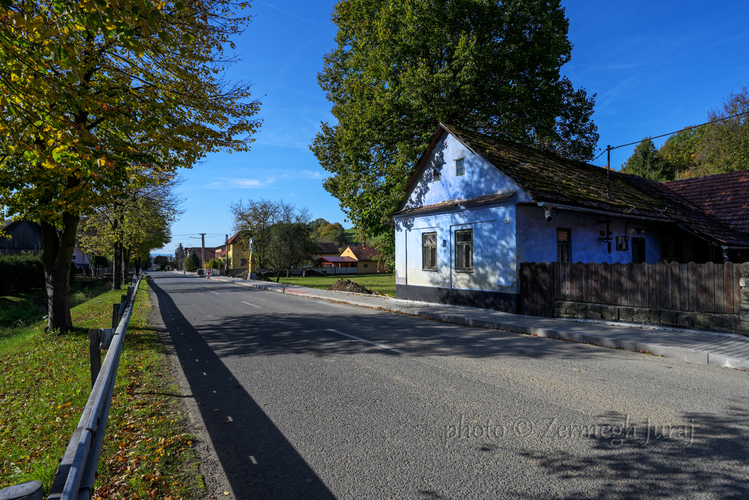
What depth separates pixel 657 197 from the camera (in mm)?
19281

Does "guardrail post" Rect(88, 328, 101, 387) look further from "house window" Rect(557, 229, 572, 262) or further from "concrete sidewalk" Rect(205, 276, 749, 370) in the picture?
"house window" Rect(557, 229, 572, 262)

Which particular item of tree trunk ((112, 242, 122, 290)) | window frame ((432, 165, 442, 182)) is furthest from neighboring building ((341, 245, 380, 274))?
window frame ((432, 165, 442, 182))

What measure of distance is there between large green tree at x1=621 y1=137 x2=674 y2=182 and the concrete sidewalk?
51.5 meters

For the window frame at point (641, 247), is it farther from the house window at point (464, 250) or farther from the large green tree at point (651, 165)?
the large green tree at point (651, 165)

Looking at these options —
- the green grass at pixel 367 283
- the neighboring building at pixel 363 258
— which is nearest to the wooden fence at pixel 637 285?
the green grass at pixel 367 283

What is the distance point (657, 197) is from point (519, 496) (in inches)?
820

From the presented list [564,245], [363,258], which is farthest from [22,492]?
[363,258]

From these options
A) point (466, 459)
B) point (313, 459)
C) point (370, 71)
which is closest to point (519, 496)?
point (466, 459)

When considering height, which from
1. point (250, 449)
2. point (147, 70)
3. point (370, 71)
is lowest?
point (250, 449)

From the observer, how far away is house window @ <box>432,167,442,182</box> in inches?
666

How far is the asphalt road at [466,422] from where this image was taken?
3.26m

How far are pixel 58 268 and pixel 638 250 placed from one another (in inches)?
782

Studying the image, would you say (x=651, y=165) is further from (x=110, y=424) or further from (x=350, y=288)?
(x=110, y=424)

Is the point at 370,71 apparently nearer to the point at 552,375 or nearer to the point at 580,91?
the point at 580,91
